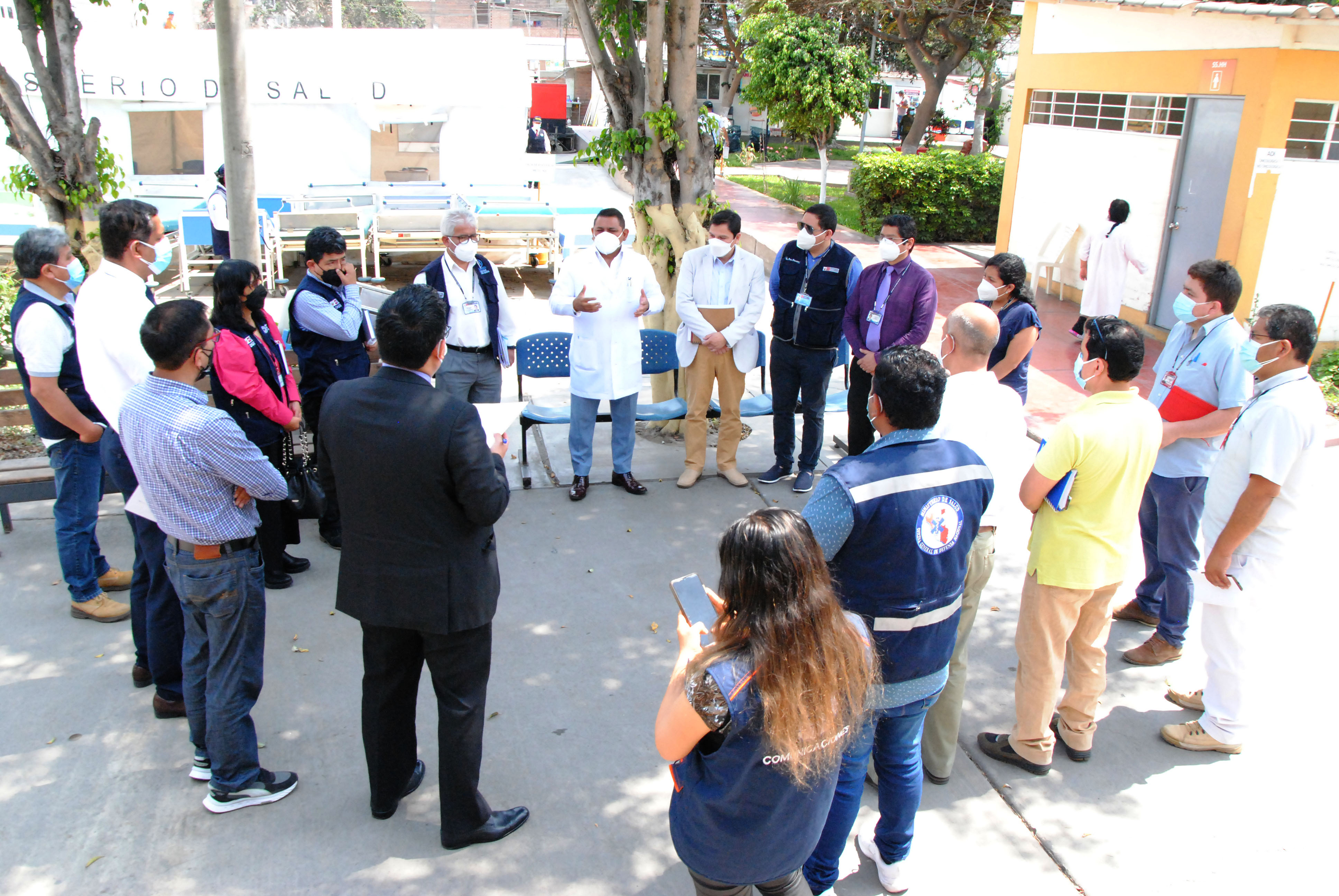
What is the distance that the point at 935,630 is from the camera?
2.91m

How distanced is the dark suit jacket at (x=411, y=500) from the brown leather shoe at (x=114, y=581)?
8.77 feet

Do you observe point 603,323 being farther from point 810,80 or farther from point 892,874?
point 810,80

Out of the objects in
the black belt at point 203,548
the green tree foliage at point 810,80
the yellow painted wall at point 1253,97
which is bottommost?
the black belt at point 203,548

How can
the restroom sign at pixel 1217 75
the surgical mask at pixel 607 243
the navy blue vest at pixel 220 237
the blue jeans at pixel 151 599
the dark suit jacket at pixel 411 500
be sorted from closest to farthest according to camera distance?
the dark suit jacket at pixel 411 500
the blue jeans at pixel 151 599
the surgical mask at pixel 607 243
the restroom sign at pixel 1217 75
the navy blue vest at pixel 220 237

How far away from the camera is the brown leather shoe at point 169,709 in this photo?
3980 millimetres

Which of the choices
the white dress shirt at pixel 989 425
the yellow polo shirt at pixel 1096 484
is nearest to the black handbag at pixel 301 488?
the white dress shirt at pixel 989 425

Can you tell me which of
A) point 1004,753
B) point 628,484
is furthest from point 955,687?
point 628,484

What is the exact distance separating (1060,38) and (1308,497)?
10557mm

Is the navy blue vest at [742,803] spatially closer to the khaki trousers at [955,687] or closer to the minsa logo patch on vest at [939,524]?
the minsa logo patch on vest at [939,524]

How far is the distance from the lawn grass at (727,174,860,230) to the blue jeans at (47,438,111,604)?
1467 centimetres

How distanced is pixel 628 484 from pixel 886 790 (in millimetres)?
3610

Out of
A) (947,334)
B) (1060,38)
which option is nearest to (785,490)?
(947,334)

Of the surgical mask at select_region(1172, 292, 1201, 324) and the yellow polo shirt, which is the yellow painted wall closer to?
the surgical mask at select_region(1172, 292, 1201, 324)

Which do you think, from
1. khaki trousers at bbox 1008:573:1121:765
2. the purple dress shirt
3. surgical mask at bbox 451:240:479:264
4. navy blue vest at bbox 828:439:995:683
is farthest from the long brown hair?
surgical mask at bbox 451:240:479:264
